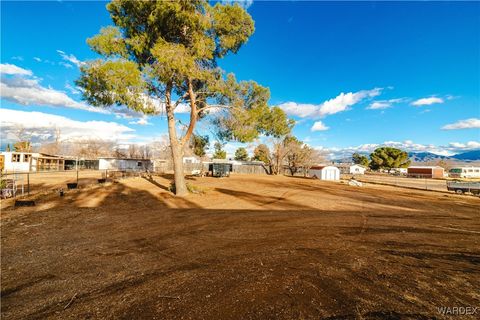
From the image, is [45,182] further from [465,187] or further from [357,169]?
[357,169]

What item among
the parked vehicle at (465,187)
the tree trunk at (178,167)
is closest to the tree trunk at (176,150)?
the tree trunk at (178,167)

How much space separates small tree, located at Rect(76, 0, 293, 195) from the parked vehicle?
25.9 metres

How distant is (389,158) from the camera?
67312mm

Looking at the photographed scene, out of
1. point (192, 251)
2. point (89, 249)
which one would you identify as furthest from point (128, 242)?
point (192, 251)

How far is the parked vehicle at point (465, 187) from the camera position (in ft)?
77.6

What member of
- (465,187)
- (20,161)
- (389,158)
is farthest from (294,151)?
(20,161)

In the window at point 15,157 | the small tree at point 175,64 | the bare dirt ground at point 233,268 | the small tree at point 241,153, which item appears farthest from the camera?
the small tree at point 241,153

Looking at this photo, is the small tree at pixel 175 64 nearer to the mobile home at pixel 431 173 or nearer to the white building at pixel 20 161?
the white building at pixel 20 161

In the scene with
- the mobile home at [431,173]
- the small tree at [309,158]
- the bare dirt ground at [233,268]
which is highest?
the small tree at [309,158]

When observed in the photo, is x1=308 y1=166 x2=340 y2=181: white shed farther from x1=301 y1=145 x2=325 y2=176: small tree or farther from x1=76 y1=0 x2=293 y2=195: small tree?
x1=76 y1=0 x2=293 y2=195: small tree

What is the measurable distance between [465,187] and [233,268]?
32.2m

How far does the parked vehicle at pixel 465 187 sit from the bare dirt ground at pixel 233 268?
22.7 metres

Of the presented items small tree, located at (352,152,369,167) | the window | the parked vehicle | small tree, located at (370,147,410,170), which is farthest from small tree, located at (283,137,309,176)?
small tree, located at (352,152,369,167)

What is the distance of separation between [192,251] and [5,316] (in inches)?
119
